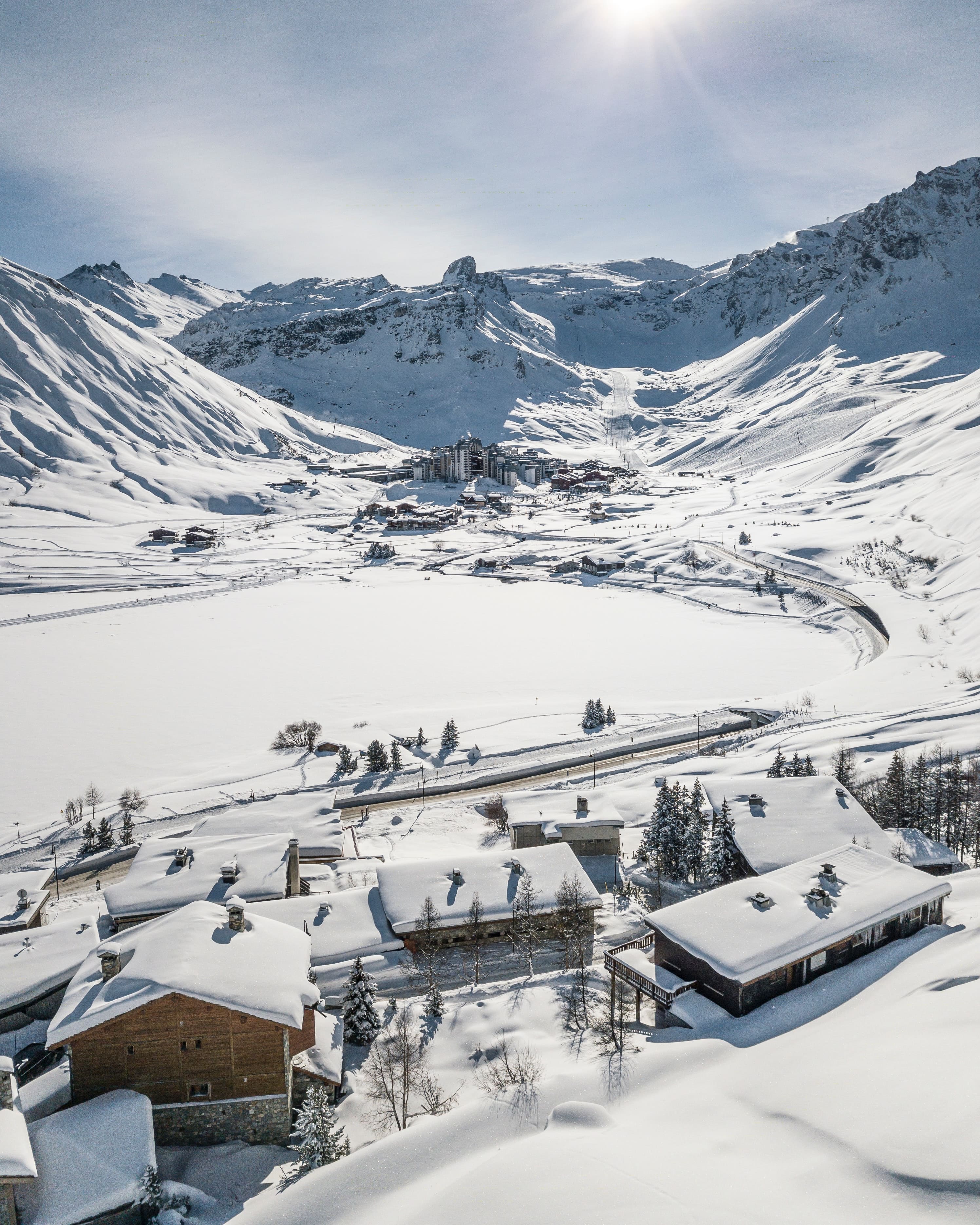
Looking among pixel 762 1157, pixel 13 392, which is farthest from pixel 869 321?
pixel 762 1157

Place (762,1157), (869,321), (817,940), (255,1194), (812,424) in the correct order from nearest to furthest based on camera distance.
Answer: (762,1157), (255,1194), (817,940), (812,424), (869,321)

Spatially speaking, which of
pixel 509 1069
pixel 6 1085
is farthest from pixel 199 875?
pixel 509 1069

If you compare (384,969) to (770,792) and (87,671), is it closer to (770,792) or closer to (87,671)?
(770,792)

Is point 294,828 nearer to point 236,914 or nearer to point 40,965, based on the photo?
point 40,965

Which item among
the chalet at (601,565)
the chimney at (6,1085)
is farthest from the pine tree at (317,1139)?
the chalet at (601,565)

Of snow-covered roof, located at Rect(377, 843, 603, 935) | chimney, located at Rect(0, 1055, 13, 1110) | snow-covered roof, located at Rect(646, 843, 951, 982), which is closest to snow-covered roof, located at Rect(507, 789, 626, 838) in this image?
snow-covered roof, located at Rect(377, 843, 603, 935)
